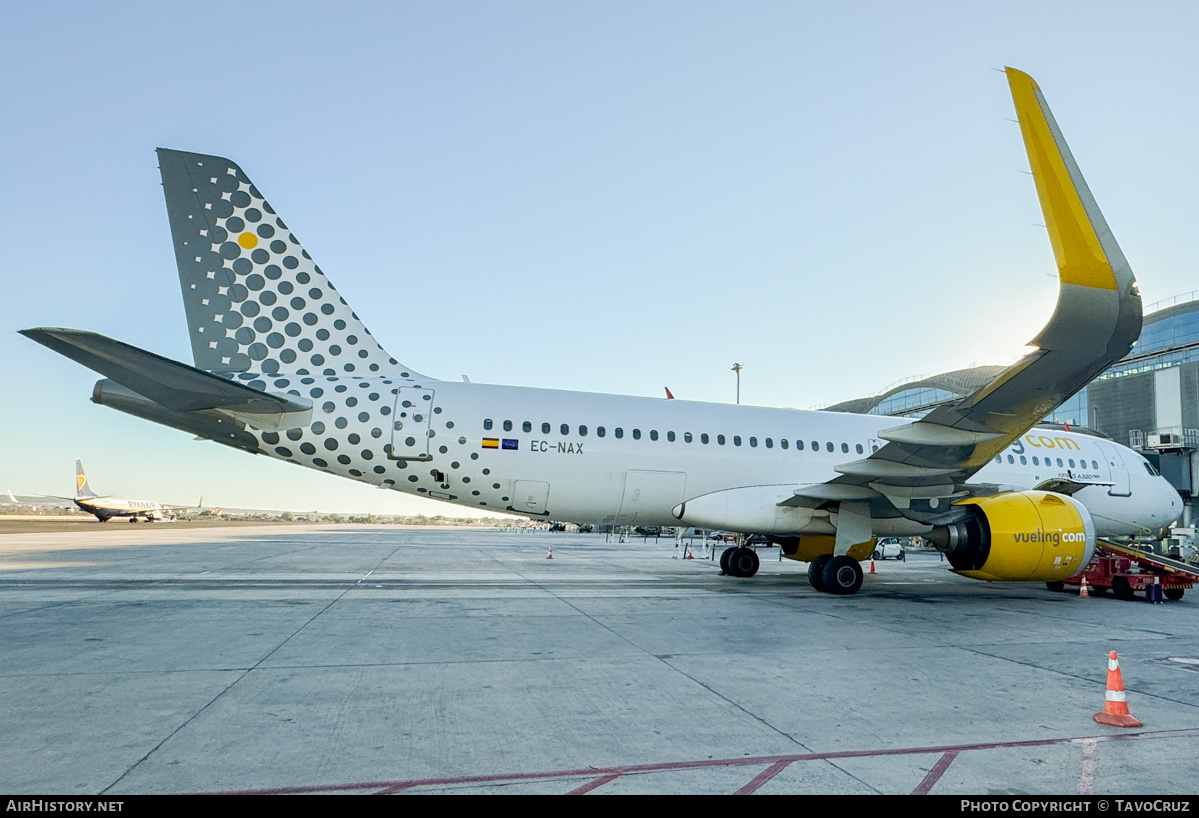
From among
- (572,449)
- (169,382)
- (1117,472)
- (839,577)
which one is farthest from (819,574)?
(169,382)

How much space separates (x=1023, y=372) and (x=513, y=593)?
805cm

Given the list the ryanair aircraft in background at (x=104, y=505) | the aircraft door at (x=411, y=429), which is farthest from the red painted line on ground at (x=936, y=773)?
the ryanair aircraft in background at (x=104, y=505)

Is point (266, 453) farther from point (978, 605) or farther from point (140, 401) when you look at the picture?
point (978, 605)

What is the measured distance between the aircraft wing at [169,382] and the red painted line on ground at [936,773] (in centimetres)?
843

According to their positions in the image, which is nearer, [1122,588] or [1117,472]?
[1122,588]

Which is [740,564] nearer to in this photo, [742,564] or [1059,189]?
[742,564]

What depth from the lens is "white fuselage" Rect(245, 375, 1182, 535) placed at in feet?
38.0

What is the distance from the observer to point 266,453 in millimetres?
11422

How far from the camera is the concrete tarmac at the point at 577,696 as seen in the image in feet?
11.6

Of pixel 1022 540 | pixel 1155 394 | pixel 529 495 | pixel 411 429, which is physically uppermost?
pixel 1155 394

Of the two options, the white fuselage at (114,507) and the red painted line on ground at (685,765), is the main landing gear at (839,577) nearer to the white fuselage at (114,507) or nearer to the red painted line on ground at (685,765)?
the red painted line on ground at (685,765)

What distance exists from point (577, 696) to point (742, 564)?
11.3m

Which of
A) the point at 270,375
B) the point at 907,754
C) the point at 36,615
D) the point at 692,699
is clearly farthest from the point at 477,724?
the point at 270,375

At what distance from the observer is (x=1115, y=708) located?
182 inches
